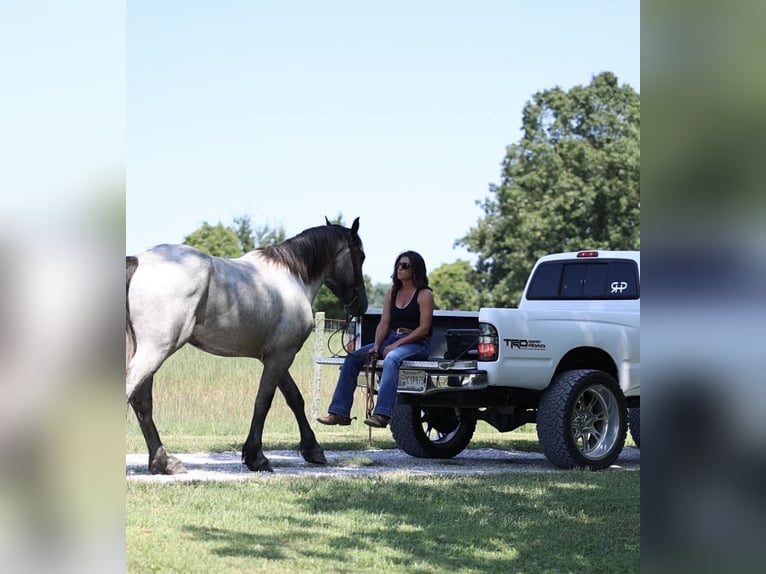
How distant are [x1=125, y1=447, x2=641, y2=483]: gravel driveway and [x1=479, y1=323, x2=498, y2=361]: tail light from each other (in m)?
1.04

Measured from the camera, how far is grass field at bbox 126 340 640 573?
6.16 m

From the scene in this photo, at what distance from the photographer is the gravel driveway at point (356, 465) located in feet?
Answer: 32.6

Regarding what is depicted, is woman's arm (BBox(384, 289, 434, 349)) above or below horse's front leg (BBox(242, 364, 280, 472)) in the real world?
above

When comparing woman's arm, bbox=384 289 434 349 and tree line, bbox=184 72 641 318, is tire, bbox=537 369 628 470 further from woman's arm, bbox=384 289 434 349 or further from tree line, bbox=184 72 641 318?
tree line, bbox=184 72 641 318

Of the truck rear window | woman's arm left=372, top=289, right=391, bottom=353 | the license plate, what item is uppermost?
the truck rear window

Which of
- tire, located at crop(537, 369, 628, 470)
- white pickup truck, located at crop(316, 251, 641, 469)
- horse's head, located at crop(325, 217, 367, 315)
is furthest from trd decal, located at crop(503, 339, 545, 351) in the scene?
horse's head, located at crop(325, 217, 367, 315)

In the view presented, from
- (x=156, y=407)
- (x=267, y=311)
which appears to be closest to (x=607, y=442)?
(x=267, y=311)

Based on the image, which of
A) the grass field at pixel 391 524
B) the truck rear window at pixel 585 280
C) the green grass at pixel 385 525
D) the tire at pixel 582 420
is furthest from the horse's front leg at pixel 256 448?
the truck rear window at pixel 585 280

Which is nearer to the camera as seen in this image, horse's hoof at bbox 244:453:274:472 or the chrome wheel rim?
horse's hoof at bbox 244:453:274:472

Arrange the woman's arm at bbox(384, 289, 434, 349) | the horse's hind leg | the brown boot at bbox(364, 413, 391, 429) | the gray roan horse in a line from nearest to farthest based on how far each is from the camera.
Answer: the gray roan horse < the horse's hind leg < the brown boot at bbox(364, 413, 391, 429) < the woman's arm at bbox(384, 289, 434, 349)

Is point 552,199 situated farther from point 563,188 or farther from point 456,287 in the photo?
point 456,287

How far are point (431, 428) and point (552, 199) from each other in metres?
36.5

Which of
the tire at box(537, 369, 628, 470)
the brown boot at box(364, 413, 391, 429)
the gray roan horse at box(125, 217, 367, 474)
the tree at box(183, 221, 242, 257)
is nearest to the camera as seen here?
the gray roan horse at box(125, 217, 367, 474)
